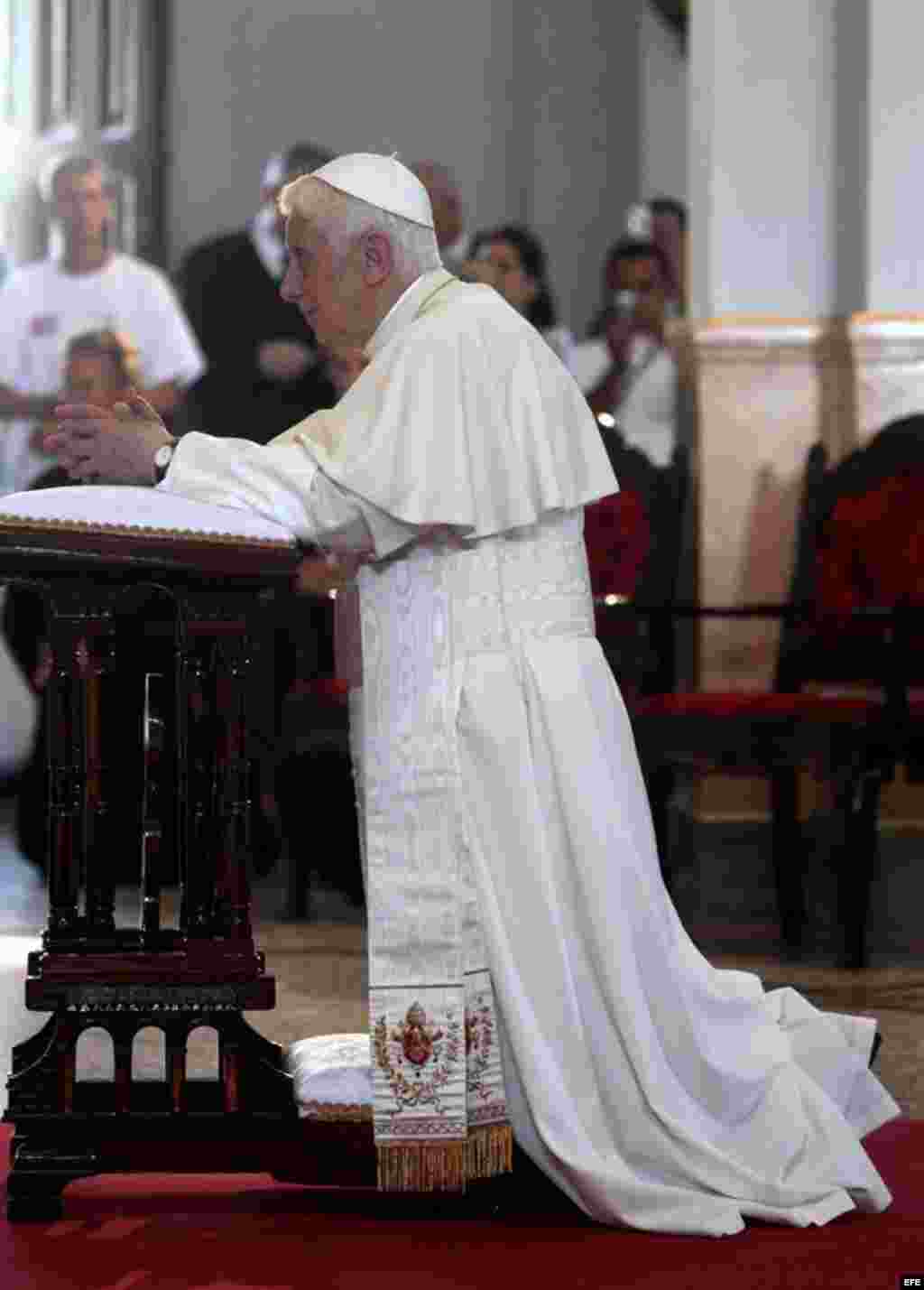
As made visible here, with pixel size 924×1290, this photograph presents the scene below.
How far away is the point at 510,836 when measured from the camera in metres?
3.90

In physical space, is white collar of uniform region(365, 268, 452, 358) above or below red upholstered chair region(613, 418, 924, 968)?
above

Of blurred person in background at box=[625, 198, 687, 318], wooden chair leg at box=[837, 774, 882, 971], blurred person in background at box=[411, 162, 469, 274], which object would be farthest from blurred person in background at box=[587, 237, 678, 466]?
wooden chair leg at box=[837, 774, 882, 971]

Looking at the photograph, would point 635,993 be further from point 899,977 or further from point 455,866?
point 899,977

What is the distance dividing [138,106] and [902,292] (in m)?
5.95

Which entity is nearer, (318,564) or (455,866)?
(455,866)

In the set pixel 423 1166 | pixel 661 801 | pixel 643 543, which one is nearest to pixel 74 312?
pixel 643 543

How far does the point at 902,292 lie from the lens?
28.3ft

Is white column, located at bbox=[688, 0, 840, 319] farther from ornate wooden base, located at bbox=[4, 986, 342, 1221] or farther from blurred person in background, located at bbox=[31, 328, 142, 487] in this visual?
ornate wooden base, located at bbox=[4, 986, 342, 1221]

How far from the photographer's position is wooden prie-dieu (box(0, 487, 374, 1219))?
12.7ft

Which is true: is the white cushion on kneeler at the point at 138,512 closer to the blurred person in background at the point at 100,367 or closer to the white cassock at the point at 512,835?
the white cassock at the point at 512,835

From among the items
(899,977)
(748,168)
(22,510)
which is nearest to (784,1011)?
(22,510)

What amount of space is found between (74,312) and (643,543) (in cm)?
451

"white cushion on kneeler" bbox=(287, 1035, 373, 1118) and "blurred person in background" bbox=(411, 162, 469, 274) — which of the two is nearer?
"white cushion on kneeler" bbox=(287, 1035, 373, 1118)

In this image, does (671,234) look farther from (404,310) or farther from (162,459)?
(162,459)
